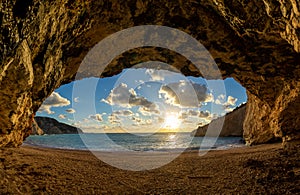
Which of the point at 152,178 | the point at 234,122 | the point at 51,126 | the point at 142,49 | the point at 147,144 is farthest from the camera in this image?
the point at 51,126

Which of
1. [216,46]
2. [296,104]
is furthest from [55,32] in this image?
[296,104]

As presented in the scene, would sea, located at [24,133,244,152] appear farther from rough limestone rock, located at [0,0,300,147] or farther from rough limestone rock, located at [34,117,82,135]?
rough limestone rock, located at [34,117,82,135]

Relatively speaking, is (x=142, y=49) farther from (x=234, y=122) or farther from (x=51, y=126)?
(x=51, y=126)

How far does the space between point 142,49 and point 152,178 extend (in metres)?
7.12

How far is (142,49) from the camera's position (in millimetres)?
10750

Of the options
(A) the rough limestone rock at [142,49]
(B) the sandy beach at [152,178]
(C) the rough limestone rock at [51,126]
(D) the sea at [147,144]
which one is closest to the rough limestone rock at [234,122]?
(D) the sea at [147,144]

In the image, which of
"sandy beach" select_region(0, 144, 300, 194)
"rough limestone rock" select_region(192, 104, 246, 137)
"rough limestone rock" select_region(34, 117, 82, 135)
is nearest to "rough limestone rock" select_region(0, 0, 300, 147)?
"sandy beach" select_region(0, 144, 300, 194)

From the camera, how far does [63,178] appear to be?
16.6 ft

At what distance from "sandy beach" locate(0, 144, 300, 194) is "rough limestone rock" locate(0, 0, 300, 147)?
94.3 inches

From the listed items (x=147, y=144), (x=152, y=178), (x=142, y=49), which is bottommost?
(x=147, y=144)

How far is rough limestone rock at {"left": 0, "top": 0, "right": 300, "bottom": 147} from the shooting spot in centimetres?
477

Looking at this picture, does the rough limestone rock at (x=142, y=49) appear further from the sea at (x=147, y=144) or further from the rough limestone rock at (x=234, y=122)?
the rough limestone rock at (x=234, y=122)

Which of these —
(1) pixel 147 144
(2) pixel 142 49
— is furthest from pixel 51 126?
(2) pixel 142 49

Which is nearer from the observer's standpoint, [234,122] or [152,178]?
[152,178]
